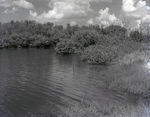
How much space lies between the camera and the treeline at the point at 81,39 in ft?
127

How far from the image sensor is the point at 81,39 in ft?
175

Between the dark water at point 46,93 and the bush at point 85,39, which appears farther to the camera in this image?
the bush at point 85,39

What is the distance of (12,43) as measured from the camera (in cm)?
7856

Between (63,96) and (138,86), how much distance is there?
7.12 metres

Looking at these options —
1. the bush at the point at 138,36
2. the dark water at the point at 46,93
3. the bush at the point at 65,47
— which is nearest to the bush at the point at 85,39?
the bush at the point at 65,47

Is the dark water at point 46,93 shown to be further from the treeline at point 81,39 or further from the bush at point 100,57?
the treeline at point 81,39

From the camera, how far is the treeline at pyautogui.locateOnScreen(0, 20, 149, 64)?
3856cm

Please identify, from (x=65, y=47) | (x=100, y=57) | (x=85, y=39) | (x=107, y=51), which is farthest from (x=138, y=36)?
(x=100, y=57)

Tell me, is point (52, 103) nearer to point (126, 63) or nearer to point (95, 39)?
point (126, 63)

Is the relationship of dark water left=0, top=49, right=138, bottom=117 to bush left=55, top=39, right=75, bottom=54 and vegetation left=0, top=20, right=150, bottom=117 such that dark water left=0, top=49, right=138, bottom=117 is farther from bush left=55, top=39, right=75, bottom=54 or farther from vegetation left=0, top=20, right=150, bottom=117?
bush left=55, top=39, right=75, bottom=54

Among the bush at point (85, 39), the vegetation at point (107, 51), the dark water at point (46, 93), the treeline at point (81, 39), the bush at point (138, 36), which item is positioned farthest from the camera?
the bush at point (138, 36)

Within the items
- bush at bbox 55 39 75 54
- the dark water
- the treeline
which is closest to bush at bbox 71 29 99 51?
the treeline

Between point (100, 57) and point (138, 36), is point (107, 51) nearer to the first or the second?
point (100, 57)

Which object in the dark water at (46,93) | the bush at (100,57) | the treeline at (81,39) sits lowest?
the dark water at (46,93)
